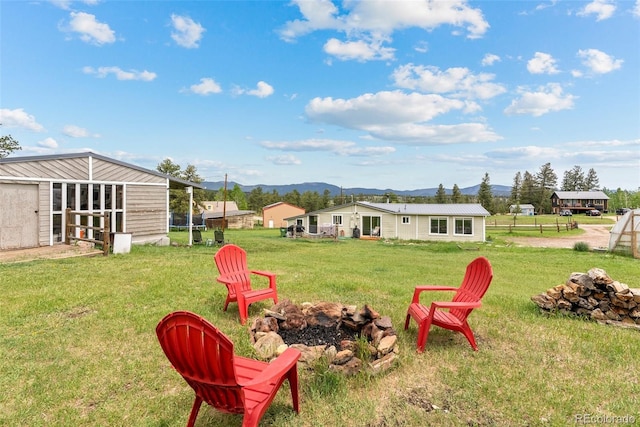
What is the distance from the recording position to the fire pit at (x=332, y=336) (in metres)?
3.18

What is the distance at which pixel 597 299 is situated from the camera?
5082mm

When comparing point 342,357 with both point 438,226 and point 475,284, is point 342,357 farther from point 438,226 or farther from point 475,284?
point 438,226

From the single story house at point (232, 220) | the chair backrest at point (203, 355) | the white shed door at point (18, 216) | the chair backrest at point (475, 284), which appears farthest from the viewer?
the single story house at point (232, 220)

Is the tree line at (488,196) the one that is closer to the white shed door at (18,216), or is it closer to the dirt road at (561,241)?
the dirt road at (561,241)

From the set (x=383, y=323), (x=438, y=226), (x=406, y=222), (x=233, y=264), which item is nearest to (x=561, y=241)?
(x=438, y=226)

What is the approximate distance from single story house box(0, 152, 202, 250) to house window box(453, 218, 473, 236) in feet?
62.4

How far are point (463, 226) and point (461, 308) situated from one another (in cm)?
2212

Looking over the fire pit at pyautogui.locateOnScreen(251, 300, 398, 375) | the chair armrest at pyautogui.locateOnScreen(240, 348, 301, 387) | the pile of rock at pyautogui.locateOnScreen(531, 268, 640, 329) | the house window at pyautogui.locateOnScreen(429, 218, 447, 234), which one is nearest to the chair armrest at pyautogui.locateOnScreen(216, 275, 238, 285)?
the fire pit at pyautogui.locateOnScreen(251, 300, 398, 375)

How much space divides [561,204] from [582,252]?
63.2m

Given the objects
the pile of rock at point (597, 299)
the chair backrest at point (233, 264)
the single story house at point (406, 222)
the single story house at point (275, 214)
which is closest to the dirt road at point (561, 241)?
the single story house at point (406, 222)

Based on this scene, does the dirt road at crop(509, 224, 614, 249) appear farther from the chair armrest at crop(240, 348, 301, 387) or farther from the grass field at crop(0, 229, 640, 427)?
the chair armrest at crop(240, 348, 301, 387)

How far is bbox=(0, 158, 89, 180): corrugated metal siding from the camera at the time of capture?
9757mm

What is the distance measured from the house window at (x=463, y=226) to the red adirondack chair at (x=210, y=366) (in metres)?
24.1

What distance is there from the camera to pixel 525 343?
156 inches
